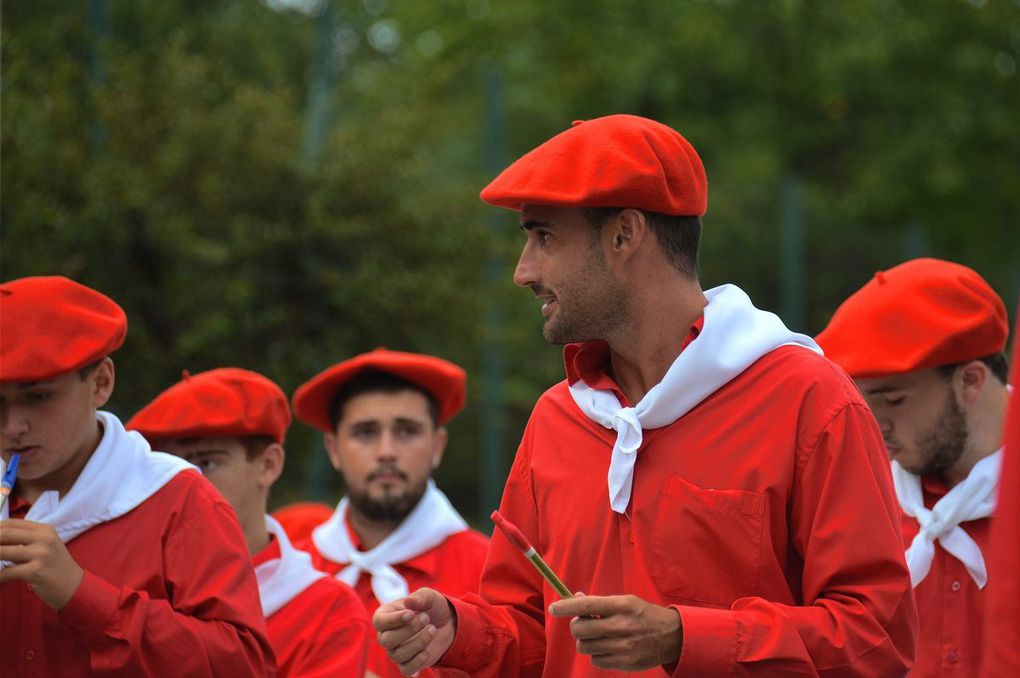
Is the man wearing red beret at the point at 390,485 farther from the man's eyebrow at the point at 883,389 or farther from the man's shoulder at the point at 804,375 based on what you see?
the man's shoulder at the point at 804,375

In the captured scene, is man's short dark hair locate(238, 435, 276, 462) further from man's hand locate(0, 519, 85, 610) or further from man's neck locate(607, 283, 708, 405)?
man's neck locate(607, 283, 708, 405)

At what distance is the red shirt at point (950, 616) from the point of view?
3882 mm

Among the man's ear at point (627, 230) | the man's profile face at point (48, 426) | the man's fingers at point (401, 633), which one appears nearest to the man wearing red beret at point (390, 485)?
the man's profile face at point (48, 426)

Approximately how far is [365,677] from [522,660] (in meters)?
1.40

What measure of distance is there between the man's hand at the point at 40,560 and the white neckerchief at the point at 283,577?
1420 mm

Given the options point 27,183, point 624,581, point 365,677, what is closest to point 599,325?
point 624,581

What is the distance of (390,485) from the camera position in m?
5.58

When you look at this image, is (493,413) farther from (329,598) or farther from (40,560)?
(40,560)

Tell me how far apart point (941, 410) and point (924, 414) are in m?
0.05

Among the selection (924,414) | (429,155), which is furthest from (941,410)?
(429,155)

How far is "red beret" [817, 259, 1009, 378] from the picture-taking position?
398cm

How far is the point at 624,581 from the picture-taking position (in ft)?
9.91

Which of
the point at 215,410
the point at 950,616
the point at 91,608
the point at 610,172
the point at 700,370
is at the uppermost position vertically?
the point at 610,172

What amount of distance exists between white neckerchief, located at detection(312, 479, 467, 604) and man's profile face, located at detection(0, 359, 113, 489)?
1905mm
